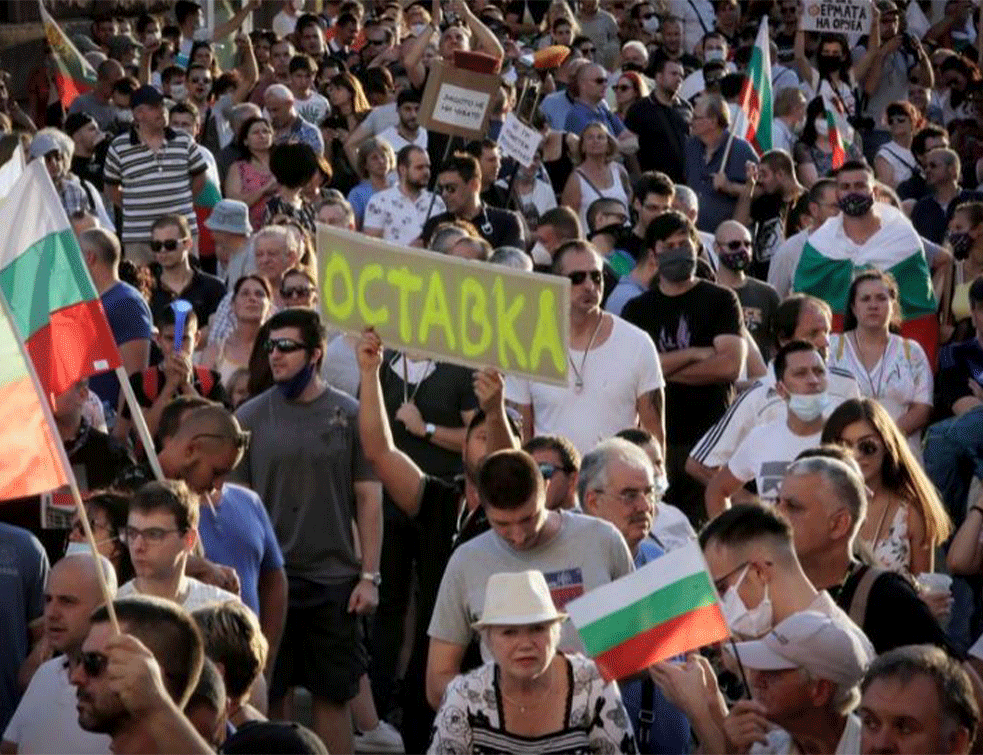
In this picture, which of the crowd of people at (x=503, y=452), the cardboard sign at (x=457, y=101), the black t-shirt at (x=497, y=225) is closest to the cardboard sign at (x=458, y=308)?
the crowd of people at (x=503, y=452)

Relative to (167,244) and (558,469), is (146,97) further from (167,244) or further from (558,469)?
(558,469)

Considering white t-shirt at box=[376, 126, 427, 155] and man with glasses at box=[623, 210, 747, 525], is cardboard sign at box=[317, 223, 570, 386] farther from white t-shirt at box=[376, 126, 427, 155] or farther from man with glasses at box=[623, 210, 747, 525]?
white t-shirt at box=[376, 126, 427, 155]

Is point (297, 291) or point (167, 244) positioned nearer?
point (297, 291)

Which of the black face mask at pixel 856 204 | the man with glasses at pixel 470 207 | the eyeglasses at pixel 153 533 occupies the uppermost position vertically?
the eyeglasses at pixel 153 533

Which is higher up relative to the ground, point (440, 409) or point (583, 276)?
point (583, 276)

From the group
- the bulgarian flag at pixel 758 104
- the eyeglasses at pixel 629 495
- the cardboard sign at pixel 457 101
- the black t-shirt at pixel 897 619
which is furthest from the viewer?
the bulgarian flag at pixel 758 104

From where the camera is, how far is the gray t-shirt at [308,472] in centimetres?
884

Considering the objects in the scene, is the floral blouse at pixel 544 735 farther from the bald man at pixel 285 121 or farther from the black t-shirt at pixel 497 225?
the bald man at pixel 285 121

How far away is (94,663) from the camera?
5215mm

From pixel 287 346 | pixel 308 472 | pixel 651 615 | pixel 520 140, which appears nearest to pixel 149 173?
pixel 520 140

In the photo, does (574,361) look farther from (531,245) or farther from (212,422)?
(531,245)

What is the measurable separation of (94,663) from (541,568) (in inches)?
87.7

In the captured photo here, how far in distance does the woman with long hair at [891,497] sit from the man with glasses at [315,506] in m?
1.78

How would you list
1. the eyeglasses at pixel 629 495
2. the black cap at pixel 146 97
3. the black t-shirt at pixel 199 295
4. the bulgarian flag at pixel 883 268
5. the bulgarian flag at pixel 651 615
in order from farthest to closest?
the black cap at pixel 146 97 → the bulgarian flag at pixel 883 268 → the black t-shirt at pixel 199 295 → the eyeglasses at pixel 629 495 → the bulgarian flag at pixel 651 615
